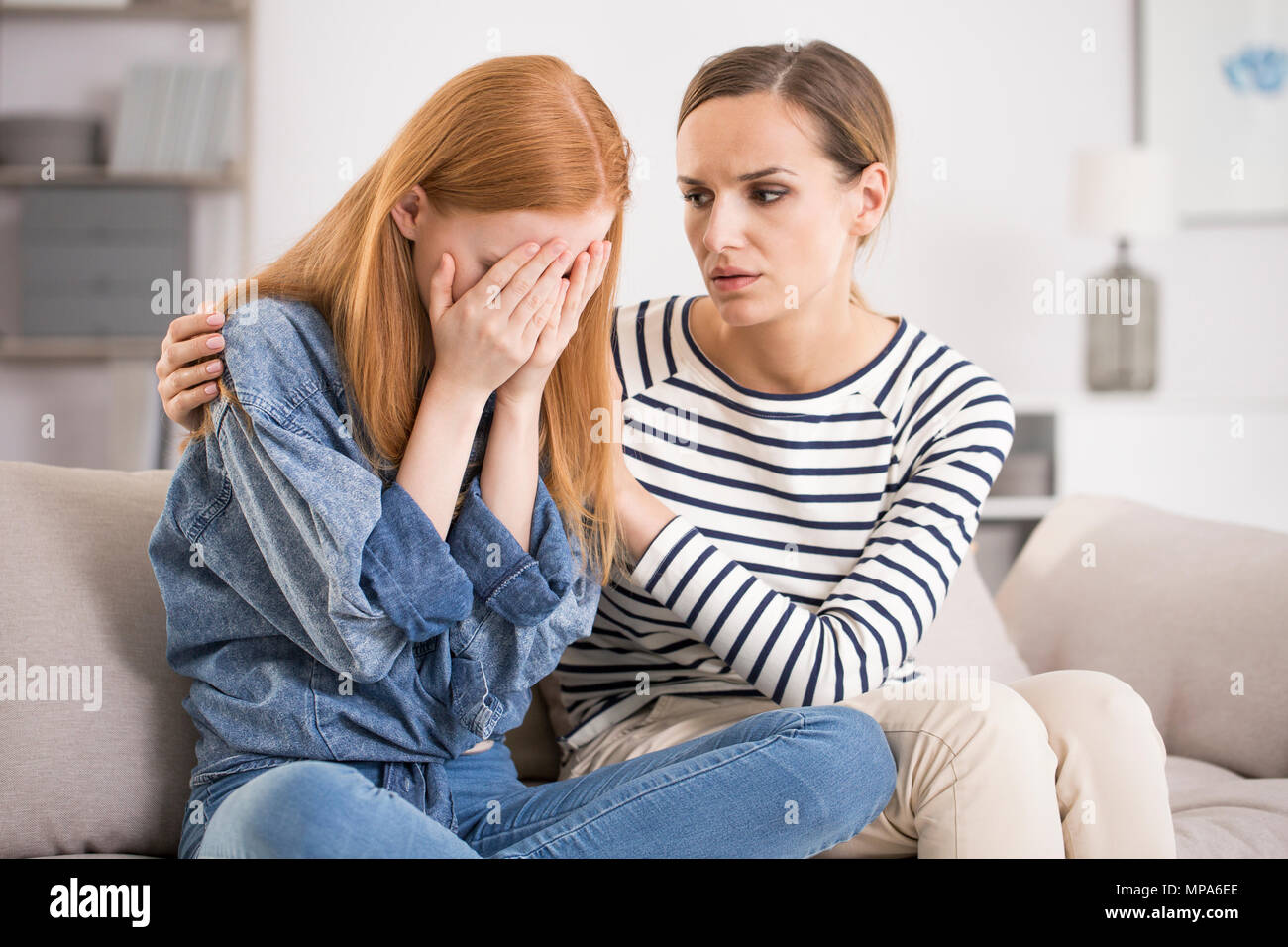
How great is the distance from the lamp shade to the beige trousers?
2.33 m

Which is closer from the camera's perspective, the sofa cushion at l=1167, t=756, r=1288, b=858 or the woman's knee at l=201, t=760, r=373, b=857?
the woman's knee at l=201, t=760, r=373, b=857

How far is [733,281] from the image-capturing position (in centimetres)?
123

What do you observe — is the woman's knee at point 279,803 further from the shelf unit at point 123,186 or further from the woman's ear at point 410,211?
the shelf unit at point 123,186

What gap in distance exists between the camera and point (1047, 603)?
1596 mm

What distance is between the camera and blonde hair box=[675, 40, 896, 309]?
1.24 meters

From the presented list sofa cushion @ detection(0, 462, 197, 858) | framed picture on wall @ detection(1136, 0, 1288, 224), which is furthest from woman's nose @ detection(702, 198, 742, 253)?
framed picture on wall @ detection(1136, 0, 1288, 224)

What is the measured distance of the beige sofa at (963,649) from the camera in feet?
3.39

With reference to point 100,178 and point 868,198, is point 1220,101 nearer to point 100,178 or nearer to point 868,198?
point 868,198

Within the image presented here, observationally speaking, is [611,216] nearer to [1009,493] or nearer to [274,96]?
[1009,493]

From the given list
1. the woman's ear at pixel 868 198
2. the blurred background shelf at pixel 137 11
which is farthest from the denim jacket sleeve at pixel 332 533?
the blurred background shelf at pixel 137 11

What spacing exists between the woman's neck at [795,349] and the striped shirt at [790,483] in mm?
16

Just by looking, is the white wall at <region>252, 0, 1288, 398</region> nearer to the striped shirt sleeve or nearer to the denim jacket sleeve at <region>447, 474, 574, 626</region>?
the striped shirt sleeve

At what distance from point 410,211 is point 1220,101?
3016 mm
